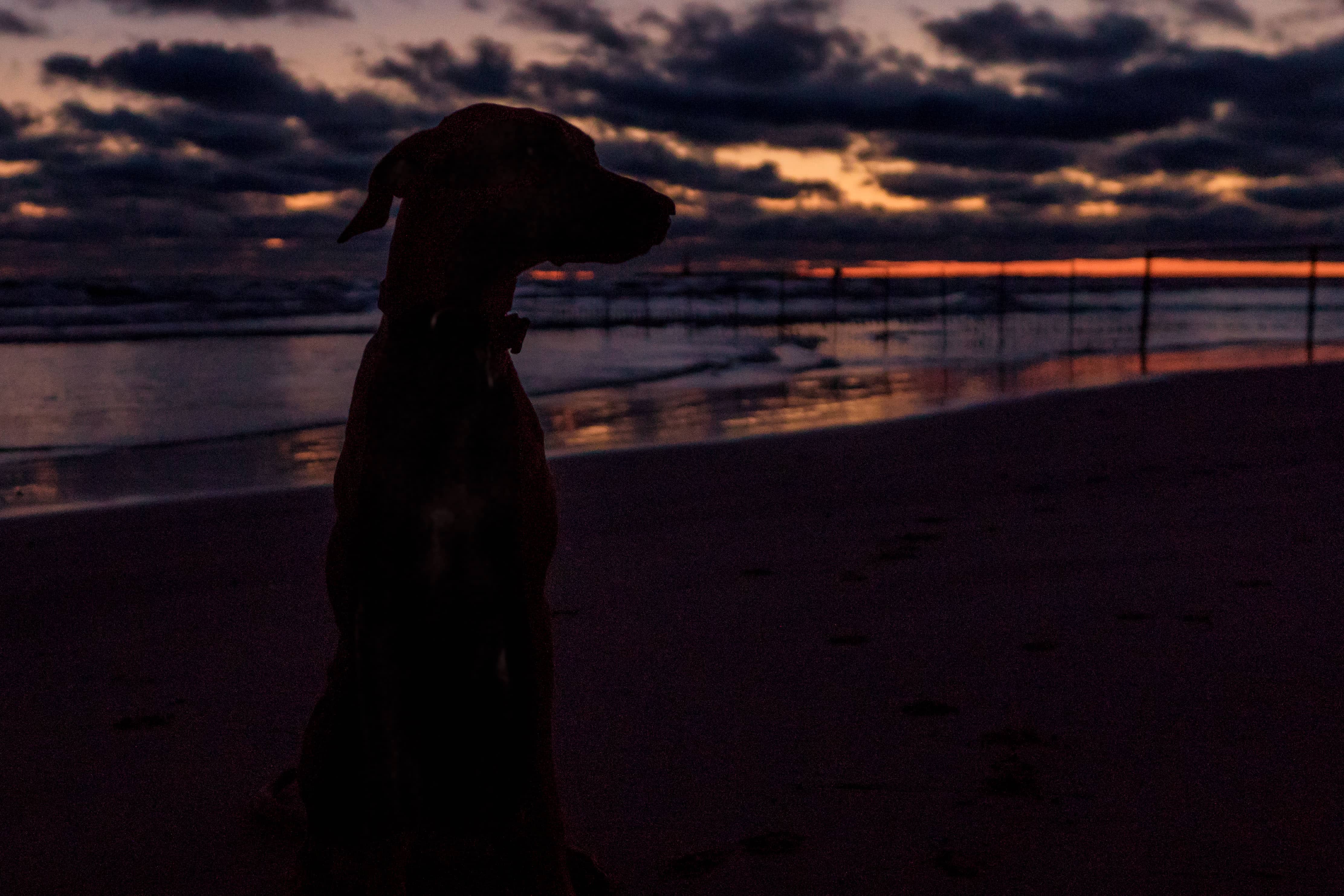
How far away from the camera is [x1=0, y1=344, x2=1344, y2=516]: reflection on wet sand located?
7887 millimetres

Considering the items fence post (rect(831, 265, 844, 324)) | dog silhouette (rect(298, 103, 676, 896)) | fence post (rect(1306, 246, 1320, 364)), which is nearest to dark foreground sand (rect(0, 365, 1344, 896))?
dog silhouette (rect(298, 103, 676, 896))

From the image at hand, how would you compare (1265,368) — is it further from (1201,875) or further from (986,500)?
(1201,875)

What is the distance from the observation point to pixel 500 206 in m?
1.84

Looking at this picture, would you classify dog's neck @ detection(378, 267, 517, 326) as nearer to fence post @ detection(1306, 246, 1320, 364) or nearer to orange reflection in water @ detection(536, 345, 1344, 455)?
orange reflection in water @ detection(536, 345, 1344, 455)

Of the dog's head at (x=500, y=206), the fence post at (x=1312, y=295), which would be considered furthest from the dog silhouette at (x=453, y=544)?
the fence post at (x=1312, y=295)

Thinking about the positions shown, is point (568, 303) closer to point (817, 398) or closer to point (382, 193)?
point (817, 398)

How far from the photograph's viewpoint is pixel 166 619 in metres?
4.49

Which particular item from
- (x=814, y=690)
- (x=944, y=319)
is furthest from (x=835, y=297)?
(x=814, y=690)

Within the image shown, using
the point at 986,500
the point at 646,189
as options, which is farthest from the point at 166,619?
the point at 986,500

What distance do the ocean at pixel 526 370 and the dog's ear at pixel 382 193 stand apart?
576cm

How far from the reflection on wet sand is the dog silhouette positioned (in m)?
5.87

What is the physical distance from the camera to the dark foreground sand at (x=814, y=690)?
2.64 meters

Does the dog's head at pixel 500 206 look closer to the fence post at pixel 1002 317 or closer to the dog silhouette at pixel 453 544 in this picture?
the dog silhouette at pixel 453 544

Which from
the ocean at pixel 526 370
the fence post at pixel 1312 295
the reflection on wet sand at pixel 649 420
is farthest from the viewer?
the fence post at pixel 1312 295
